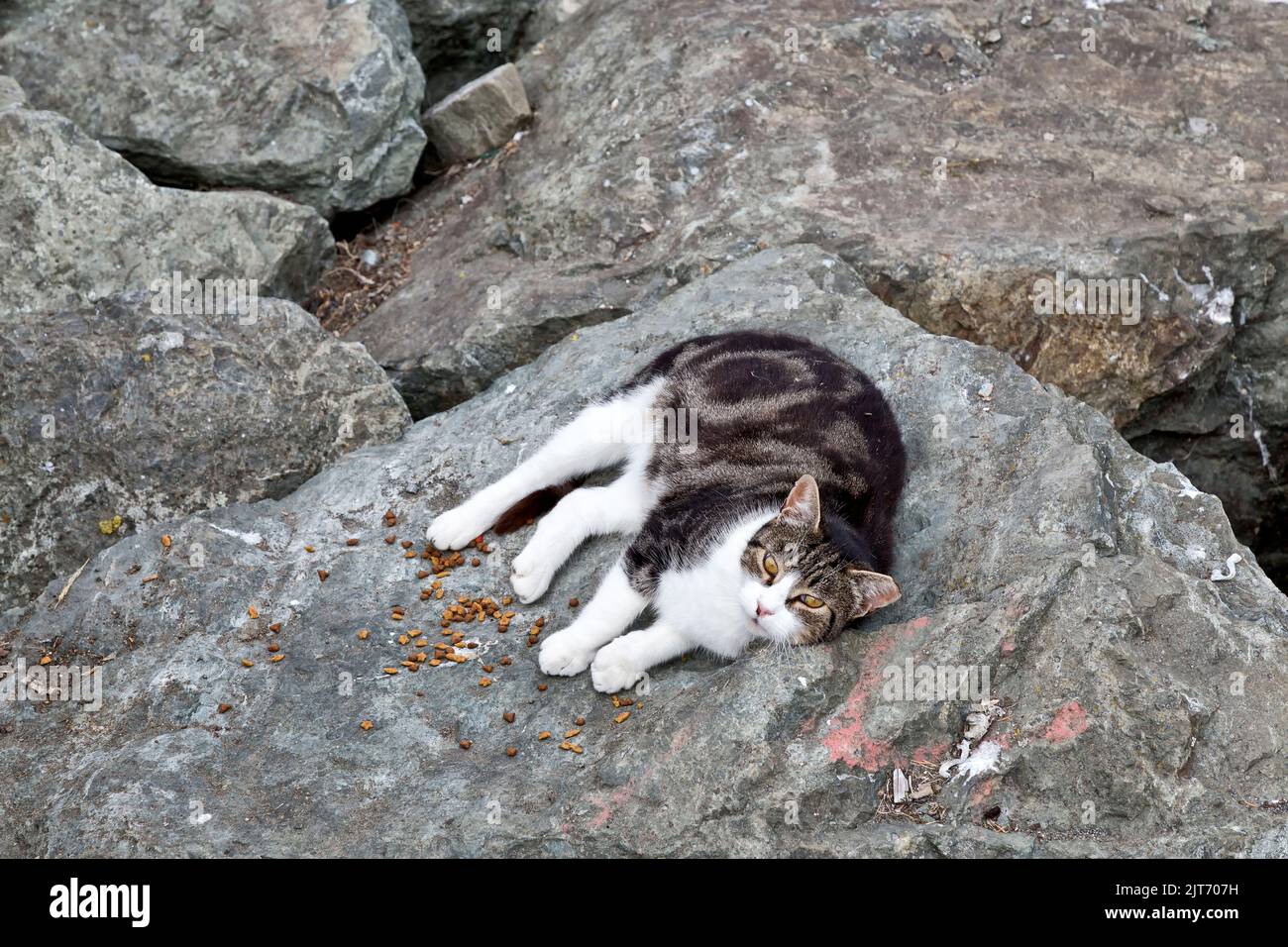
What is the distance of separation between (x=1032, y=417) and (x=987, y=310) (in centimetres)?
218

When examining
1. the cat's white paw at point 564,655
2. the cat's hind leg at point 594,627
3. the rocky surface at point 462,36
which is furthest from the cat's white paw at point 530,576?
the rocky surface at point 462,36

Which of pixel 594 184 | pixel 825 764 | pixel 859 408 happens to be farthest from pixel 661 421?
pixel 594 184

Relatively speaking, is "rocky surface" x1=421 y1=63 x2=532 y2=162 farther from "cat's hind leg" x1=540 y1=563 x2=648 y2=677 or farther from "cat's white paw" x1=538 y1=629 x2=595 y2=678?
"cat's white paw" x1=538 y1=629 x2=595 y2=678

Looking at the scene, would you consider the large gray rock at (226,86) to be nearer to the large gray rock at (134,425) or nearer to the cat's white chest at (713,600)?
the large gray rock at (134,425)

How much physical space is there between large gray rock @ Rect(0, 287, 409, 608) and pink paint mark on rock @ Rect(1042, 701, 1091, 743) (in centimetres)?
371

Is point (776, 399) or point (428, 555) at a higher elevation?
point (776, 399)

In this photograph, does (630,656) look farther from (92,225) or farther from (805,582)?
(92,225)

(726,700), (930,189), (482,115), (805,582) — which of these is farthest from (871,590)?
(482,115)

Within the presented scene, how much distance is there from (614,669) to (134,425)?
9.08ft

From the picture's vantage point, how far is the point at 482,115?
9078 mm

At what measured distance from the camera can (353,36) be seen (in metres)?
8.70

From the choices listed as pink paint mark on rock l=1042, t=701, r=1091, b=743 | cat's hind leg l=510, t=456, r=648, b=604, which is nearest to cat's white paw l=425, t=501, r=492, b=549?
cat's hind leg l=510, t=456, r=648, b=604

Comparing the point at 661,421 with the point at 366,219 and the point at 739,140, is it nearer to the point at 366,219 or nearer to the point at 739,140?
the point at 739,140

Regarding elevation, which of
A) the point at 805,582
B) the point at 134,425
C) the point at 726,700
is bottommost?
the point at 134,425
